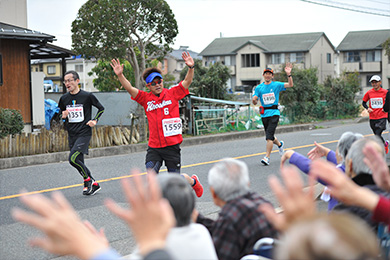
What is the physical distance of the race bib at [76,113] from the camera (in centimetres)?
891

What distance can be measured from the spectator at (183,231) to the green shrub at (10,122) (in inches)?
498

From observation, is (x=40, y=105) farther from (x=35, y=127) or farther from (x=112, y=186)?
(x=112, y=186)

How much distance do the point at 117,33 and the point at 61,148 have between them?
19.0 ft

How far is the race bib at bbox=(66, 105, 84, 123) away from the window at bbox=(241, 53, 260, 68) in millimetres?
59511

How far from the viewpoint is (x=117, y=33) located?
61.0ft

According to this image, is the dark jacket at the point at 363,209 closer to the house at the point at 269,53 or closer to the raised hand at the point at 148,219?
the raised hand at the point at 148,219

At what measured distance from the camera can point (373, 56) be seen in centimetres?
6781

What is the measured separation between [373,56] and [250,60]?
15970 mm

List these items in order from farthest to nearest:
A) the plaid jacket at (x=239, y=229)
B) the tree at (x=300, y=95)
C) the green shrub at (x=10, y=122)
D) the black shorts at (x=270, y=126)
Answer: the tree at (x=300, y=95)
the green shrub at (x=10, y=122)
the black shorts at (x=270, y=126)
the plaid jacket at (x=239, y=229)

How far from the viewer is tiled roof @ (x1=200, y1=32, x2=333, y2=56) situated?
64.9 metres

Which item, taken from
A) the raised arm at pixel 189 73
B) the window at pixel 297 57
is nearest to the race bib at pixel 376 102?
the raised arm at pixel 189 73

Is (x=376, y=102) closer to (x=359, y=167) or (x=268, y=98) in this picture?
(x=268, y=98)

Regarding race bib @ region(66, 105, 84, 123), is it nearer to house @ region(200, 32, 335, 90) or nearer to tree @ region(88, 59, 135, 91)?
tree @ region(88, 59, 135, 91)

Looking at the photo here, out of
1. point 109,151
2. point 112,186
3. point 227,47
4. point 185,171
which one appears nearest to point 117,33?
point 109,151
